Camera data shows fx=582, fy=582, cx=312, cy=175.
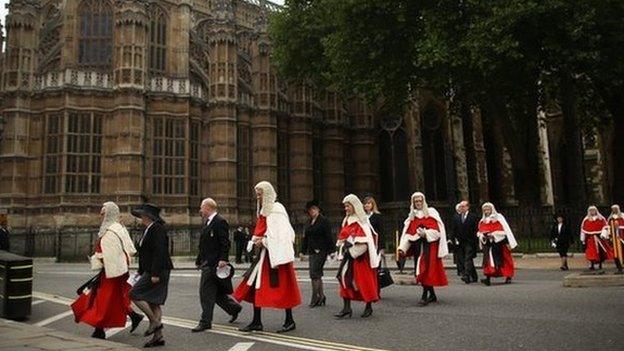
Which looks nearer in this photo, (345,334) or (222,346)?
(222,346)

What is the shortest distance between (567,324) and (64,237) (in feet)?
84.5

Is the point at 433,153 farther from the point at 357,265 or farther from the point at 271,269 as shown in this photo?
the point at 271,269

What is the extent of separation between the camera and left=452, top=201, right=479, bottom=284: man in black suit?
510 inches

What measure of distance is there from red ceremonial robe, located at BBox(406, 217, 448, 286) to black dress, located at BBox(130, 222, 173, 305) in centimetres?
431

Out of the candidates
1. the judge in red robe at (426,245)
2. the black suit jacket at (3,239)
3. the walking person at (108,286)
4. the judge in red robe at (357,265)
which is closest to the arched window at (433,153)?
the black suit jacket at (3,239)

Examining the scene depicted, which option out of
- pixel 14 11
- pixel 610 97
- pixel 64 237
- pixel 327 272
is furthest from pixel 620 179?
pixel 14 11

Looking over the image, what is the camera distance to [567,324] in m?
7.03

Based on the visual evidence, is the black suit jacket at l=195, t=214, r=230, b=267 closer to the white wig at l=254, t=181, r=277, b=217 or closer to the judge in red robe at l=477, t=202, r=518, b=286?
the white wig at l=254, t=181, r=277, b=217

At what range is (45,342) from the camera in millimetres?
6113

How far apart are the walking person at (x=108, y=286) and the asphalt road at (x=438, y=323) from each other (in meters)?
0.44

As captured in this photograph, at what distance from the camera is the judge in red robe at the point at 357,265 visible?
27.6ft

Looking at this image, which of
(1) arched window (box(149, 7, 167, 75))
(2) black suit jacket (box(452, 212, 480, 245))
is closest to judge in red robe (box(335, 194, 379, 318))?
(2) black suit jacket (box(452, 212, 480, 245))

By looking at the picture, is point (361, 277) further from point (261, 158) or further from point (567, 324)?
point (261, 158)

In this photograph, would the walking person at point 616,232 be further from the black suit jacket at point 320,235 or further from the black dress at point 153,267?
the black dress at point 153,267
